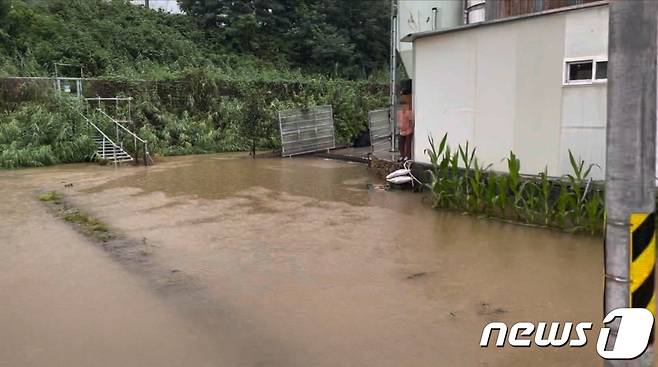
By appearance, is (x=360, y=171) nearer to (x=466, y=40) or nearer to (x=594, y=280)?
(x=466, y=40)

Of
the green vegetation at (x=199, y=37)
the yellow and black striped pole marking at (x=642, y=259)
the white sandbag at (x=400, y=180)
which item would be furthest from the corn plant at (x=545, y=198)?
the green vegetation at (x=199, y=37)

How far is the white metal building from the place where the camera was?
7.61m

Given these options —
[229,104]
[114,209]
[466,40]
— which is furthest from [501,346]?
[229,104]

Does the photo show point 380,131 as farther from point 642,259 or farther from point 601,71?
point 642,259

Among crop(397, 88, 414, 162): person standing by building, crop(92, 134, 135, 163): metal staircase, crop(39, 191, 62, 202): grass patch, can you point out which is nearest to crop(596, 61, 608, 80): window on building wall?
crop(397, 88, 414, 162): person standing by building

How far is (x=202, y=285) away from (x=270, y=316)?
1.13 meters

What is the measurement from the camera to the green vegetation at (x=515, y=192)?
24.2 ft

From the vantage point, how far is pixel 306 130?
18609mm

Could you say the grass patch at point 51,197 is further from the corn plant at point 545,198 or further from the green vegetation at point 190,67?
the corn plant at point 545,198

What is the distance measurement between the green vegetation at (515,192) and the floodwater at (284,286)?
0.88ft

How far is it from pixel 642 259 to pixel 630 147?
0.50 meters

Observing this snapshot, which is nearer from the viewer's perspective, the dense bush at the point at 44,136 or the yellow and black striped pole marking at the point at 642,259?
the yellow and black striped pole marking at the point at 642,259

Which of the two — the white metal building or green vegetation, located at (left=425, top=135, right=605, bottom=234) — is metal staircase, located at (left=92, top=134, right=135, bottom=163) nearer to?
the white metal building

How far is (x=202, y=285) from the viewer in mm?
5680
